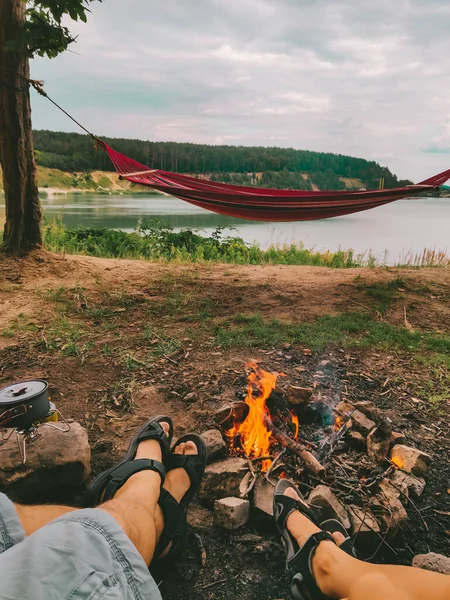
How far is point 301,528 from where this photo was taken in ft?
3.47

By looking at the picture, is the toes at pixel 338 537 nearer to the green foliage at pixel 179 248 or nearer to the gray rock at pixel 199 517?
the gray rock at pixel 199 517

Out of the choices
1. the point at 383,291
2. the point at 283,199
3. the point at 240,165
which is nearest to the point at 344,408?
the point at 383,291

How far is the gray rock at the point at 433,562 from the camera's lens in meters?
0.96

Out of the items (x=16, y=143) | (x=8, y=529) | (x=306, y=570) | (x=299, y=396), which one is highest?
(x=16, y=143)

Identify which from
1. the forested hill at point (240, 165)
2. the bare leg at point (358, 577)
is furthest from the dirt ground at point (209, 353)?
the forested hill at point (240, 165)

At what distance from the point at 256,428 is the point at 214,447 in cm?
19

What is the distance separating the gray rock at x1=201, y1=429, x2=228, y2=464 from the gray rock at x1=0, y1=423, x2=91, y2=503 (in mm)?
400

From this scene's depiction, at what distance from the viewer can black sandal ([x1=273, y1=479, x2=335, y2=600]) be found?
0.93m

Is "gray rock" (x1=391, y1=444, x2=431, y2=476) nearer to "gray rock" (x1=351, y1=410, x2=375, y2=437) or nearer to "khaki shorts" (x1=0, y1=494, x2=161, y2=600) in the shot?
"gray rock" (x1=351, y1=410, x2=375, y2=437)

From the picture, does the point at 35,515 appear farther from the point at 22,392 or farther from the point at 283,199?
the point at 283,199

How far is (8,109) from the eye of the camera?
126 inches

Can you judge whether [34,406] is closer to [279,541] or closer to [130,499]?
[130,499]

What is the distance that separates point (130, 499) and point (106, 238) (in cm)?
591

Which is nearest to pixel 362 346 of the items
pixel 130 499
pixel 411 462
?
pixel 411 462
